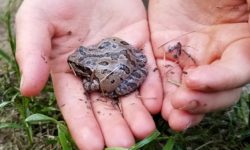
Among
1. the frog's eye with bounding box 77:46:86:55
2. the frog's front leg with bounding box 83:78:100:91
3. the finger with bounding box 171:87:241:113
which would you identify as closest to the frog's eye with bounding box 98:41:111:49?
the frog's eye with bounding box 77:46:86:55

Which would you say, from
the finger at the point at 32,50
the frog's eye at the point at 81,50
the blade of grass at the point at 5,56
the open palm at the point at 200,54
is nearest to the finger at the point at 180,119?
the open palm at the point at 200,54

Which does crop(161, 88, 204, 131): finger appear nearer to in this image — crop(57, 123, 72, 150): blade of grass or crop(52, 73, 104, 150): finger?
crop(52, 73, 104, 150): finger

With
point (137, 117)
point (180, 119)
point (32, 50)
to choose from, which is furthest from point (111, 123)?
point (32, 50)

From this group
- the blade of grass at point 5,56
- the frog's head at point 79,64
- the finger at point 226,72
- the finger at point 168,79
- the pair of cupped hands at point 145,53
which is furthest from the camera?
the blade of grass at point 5,56

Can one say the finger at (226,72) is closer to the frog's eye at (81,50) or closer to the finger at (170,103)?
the finger at (170,103)

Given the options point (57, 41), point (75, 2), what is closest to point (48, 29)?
point (57, 41)

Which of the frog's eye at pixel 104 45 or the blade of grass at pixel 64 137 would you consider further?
the frog's eye at pixel 104 45

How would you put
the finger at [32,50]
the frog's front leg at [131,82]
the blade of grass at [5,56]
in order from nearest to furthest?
the finger at [32,50] < the frog's front leg at [131,82] < the blade of grass at [5,56]

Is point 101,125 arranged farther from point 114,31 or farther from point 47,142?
point 114,31
